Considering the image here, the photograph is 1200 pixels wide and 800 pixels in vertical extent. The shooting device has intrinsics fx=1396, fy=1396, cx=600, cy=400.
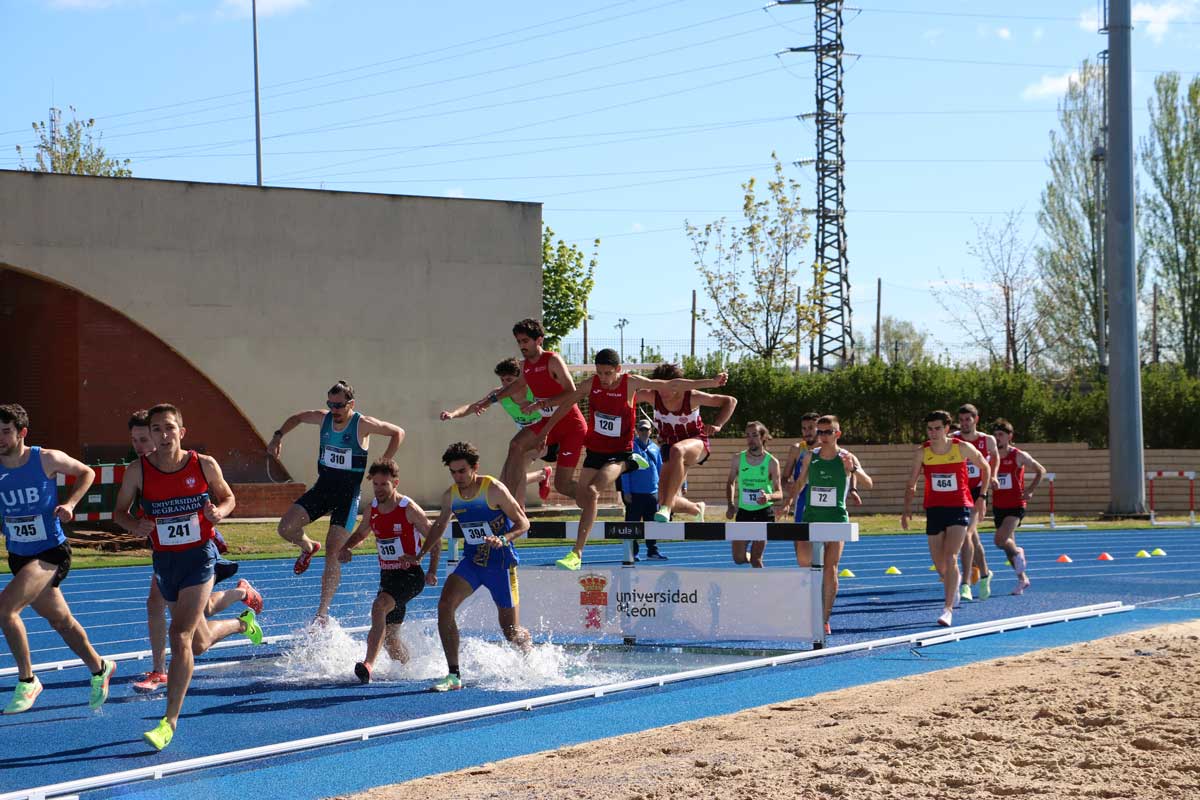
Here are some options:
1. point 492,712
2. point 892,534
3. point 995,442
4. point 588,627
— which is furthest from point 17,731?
point 892,534

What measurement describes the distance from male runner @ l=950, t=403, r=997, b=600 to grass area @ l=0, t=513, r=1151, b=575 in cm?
367

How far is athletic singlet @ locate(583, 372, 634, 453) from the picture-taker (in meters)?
11.4

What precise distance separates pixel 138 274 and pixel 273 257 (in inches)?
105

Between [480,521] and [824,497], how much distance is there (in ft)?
11.7

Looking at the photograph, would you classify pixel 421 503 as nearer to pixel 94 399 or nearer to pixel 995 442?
pixel 94 399

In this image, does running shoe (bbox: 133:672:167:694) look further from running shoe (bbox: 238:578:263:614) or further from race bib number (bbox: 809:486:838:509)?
race bib number (bbox: 809:486:838:509)

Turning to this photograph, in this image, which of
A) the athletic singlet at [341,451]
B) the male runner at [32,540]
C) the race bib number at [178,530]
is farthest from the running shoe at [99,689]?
the athletic singlet at [341,451]

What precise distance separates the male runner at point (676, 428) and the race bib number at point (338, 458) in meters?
2.64

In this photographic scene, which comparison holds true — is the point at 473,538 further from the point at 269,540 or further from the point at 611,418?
the point at 269,540

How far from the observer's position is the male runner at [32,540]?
8.53m

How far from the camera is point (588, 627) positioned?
11.8m

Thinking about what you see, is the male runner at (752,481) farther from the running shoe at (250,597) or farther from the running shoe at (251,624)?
the running shoe at (250,597)

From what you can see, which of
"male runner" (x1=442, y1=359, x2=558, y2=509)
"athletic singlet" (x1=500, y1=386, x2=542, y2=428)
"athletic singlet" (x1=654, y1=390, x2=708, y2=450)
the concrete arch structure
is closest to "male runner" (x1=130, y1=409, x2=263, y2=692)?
"male runner" (x1=442, y1=359, x2=558, y2=509)

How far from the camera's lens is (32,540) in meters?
8.63
